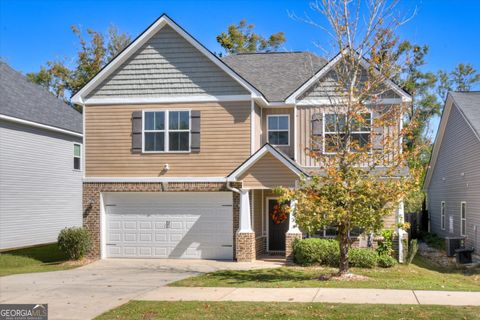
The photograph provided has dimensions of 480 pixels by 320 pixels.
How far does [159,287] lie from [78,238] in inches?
293

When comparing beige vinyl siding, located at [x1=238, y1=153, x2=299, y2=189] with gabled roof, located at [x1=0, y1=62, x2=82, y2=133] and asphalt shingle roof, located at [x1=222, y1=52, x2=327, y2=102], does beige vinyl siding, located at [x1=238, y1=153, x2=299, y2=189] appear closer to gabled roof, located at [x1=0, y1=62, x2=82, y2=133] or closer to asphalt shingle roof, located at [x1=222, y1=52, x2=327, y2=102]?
asphalt shingle roof, located at [x1=222, y1=52, x2=327, y2=102]

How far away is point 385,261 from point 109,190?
1027 cm

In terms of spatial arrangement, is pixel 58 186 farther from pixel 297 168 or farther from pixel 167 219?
pixel 297 168

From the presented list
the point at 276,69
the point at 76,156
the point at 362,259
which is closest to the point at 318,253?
the point at 362,259

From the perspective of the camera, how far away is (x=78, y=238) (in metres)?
21.4

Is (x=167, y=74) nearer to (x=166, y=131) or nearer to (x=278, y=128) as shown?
(x=166, y=131)

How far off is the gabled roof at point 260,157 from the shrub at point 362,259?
3.04 m

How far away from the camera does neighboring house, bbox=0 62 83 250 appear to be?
25203 mm

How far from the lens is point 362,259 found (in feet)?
62.5

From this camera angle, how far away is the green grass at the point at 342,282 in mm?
14594

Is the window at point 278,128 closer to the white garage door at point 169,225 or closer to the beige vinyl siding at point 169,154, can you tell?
the beige vinyl siding at point 169,154

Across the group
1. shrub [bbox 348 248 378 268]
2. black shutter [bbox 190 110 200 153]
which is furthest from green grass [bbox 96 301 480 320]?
black shutter [bbox 190 110 200 153]

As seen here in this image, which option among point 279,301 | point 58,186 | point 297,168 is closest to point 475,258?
point 297,168


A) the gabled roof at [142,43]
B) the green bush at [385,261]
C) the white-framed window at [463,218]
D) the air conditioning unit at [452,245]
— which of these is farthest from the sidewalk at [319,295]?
the white-framed window at [463,218]
